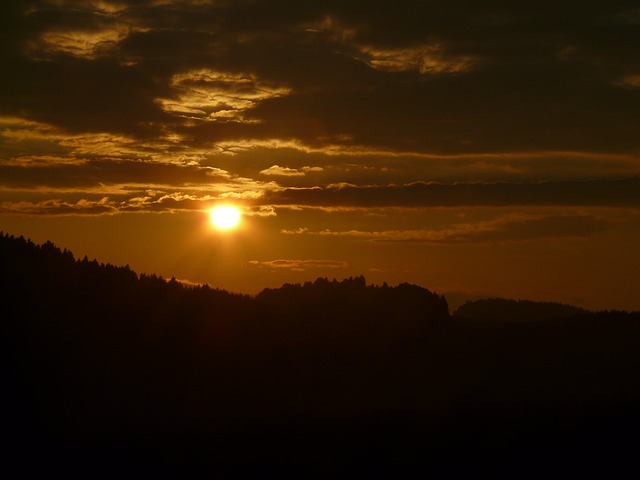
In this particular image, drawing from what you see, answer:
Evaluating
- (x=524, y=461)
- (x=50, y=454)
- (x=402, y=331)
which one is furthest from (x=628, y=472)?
(x=50, y=454)

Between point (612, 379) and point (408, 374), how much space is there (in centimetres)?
2488

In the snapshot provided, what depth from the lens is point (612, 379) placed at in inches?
4892

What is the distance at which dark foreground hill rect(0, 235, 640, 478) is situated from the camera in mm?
103875

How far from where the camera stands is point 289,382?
4643 inches

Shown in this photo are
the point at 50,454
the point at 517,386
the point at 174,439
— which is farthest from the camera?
the point at 517,386

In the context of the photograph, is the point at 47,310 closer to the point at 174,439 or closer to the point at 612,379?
the point at 174,439

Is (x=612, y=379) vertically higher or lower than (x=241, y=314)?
lower

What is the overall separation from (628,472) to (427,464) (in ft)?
72.4

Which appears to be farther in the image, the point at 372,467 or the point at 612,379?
the point at 612,379

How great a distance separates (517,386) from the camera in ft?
394

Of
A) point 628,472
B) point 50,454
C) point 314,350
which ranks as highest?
point 314,350

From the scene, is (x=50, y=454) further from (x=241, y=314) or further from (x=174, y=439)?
(x=241, y=314)

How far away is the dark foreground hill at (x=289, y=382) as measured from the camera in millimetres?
103875

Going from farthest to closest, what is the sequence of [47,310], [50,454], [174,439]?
[47,310]
[174,439]
[50,454]
